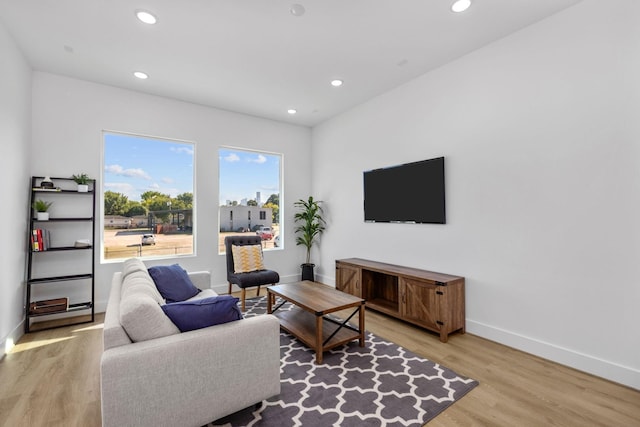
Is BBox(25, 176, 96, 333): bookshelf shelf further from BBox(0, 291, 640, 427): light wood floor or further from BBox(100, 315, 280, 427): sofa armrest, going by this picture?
Result: BBox(100, 315, 280, 427): sofa armrest

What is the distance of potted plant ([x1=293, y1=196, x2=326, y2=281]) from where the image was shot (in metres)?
5.25

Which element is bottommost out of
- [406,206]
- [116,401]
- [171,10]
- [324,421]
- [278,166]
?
[324,421]

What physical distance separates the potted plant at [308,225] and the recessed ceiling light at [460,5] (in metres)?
3.50

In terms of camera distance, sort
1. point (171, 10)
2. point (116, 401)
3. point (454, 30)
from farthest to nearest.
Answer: point (454, 30) < point (171, 10) < point (116, 401)

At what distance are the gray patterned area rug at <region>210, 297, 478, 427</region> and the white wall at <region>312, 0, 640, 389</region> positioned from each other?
1068mm

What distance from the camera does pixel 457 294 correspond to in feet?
10.3

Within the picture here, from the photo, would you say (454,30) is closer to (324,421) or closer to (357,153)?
(357,153)

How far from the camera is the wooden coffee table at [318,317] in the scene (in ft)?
8.61

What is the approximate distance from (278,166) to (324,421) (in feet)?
14.4

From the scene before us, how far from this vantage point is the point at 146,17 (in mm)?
2588

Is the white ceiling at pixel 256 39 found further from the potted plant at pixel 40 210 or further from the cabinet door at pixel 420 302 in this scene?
the cabinet door at pixel 420 302

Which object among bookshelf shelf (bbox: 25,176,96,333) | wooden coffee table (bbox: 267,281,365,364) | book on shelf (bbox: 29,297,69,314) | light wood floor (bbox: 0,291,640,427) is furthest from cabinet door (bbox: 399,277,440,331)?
book on shelf (bbox: 29,297,69,314)

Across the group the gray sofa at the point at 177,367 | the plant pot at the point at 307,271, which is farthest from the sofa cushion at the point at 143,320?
the plant pot at the point at 307,271

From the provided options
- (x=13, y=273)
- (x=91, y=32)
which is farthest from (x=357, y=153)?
(x=13, y=273)
